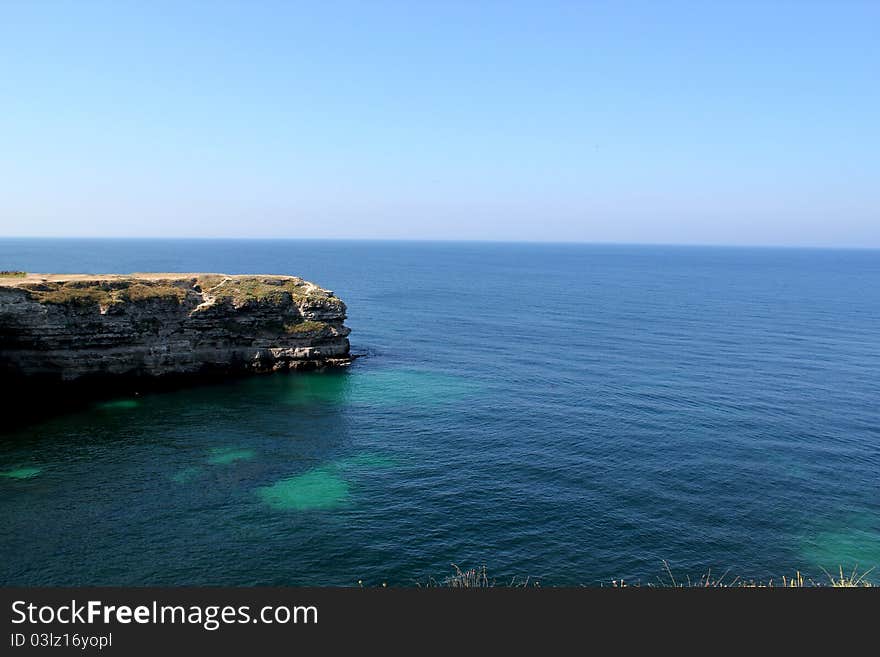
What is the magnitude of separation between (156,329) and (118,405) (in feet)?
49.7

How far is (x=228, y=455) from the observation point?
60.6 metres

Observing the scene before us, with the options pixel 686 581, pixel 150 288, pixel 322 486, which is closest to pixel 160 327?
pixel 150 288

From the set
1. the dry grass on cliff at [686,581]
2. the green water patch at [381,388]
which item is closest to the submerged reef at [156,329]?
the green water patch at [381,388]

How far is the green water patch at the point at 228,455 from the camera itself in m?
58.9

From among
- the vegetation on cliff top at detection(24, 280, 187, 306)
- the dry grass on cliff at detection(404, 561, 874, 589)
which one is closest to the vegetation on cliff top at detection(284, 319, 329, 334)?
the vegetation on cliff top at detection(24, 280, 187, 306)

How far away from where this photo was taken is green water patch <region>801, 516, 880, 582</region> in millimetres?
41656

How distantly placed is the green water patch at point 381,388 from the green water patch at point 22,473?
104 ft

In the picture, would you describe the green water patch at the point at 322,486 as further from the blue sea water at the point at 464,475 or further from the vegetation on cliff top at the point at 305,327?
the vegetation on cliff top at the point at 305,327

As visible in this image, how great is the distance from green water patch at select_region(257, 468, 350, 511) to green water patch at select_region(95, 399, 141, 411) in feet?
114

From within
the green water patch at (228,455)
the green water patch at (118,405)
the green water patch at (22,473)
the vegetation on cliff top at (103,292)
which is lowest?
the green water patch at (22,473)

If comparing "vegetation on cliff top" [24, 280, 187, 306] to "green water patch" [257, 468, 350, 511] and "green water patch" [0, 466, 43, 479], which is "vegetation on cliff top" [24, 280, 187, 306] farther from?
"green water patch" [257, 468, 350, 511]

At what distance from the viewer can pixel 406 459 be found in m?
59.5

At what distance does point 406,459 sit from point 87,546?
97.7 feet

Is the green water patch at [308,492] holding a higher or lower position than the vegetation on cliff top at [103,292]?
lower
